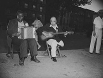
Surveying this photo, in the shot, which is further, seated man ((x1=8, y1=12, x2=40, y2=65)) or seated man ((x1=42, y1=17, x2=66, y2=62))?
seated man ((x1=42, y1=17, x2=66, y2=62))

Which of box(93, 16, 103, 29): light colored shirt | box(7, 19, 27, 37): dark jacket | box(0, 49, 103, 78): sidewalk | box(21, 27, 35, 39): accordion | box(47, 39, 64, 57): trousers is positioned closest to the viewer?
box(0, 49, 103, 78): sidewalk

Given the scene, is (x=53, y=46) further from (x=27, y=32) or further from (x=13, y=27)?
(x=13, y=27)

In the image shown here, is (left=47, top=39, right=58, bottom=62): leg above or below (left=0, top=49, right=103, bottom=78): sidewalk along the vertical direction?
above

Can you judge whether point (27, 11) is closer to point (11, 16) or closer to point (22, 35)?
point (11, 16)

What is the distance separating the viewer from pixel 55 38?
5547mm

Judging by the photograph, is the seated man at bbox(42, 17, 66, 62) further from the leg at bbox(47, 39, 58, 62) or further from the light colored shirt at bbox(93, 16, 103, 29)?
the light colored shirt at bbox(93, 16, 103, 29)

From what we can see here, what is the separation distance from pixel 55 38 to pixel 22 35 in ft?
4.82

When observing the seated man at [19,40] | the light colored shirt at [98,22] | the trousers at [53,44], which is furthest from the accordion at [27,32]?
the light colored shirt at [98,22]

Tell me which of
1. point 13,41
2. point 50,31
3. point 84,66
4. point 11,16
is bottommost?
point 84,66

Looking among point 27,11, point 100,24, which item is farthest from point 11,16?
point 100,24

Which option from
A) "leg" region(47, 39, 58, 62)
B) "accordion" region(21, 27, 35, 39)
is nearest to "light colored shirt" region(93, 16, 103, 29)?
"leg" region(47, 39, 58, 62)

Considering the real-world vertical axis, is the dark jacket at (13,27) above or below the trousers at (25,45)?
above

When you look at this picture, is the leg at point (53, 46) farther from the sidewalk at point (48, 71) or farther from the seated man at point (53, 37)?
the sidewalk at point (48, 71)

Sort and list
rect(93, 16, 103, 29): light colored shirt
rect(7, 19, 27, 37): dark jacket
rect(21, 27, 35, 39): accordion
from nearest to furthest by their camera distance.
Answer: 1. rect(21, 27, 35, 39): accordion
2. rect(7, 19, 27, 37): dark jacket
3. rect(93, 16, 103, 29): light colored shirt
